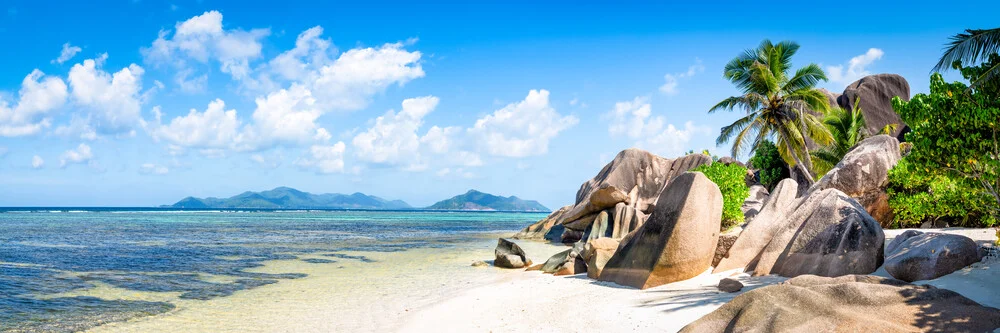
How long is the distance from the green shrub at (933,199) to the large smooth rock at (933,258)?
2832mm

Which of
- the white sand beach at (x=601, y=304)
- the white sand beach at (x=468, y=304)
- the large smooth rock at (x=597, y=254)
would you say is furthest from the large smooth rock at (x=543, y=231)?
the white sand beach at (x=601, y=304)

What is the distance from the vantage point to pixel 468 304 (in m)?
12.5

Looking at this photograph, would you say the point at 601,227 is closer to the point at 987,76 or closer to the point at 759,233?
the point at 759,233

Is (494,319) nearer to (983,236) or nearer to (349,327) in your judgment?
(349,327)

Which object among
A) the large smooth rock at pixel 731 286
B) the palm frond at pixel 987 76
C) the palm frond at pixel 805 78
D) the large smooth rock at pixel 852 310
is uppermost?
the palm frond at pixel 805 78

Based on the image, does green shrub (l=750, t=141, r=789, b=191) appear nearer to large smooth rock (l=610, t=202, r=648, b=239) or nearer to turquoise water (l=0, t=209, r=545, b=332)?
large smooth rock (l=610, t=202, r=648, b=239)

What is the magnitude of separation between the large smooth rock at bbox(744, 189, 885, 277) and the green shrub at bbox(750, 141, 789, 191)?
3412cm

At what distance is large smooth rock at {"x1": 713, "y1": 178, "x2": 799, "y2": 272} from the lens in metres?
13.5

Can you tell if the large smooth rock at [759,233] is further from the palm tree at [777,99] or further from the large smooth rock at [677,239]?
the palm tree at [777,99]

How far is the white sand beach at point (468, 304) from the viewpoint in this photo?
9.27 m

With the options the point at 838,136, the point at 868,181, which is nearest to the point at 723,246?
the point at 868,181

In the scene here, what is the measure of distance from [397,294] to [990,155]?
13.2m

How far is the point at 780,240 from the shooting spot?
12.9 m

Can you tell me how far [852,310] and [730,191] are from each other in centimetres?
1556
